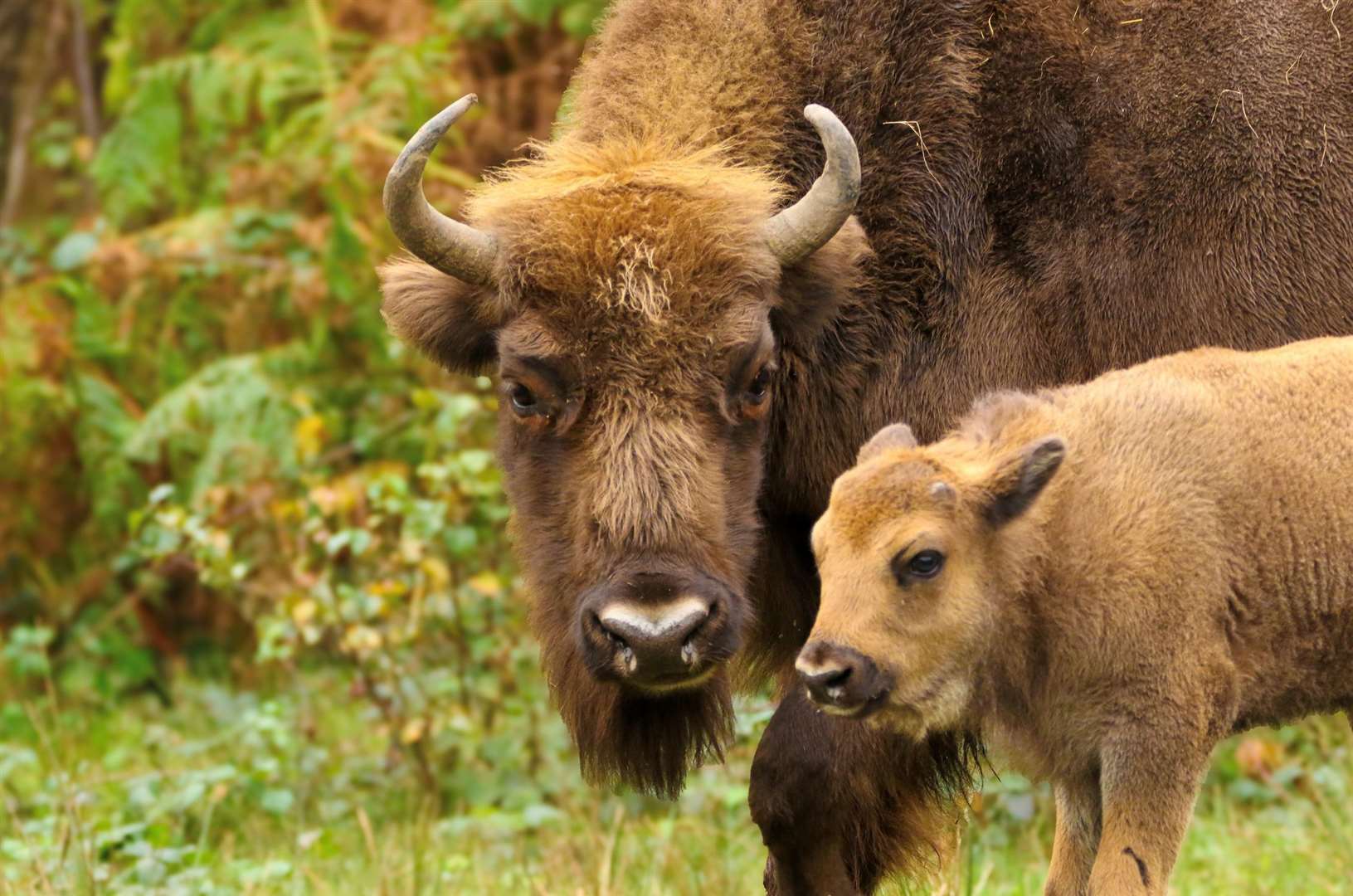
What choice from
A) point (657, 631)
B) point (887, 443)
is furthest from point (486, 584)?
point (887, 443)

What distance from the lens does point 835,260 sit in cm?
584

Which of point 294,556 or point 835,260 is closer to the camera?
point 835,260

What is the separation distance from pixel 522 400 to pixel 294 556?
16.7ft

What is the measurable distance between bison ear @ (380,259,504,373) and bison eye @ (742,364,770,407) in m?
0.79

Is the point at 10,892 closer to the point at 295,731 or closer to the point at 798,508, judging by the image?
the point at 798,508

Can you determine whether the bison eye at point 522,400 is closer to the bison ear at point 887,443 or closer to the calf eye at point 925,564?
the bison ear at point 887,443

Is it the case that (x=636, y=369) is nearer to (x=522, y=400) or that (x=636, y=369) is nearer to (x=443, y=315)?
(x=522, y=400)

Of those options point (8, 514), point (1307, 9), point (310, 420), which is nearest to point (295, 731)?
point (310, 420)

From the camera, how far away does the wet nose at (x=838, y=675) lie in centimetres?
414

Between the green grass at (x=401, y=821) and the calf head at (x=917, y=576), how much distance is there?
200 cm

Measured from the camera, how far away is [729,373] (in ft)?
18.3

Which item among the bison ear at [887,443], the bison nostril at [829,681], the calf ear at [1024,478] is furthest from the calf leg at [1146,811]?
the bison ear at [887,443]

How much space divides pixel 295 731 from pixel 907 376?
5.45 meters

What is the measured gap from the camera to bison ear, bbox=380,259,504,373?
19.3 ft
